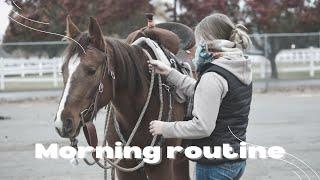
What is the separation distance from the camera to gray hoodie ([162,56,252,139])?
3.32m

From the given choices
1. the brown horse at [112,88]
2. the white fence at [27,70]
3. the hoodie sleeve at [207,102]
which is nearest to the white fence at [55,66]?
the white fence at [27,70]

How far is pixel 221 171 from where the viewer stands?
11.6 feet

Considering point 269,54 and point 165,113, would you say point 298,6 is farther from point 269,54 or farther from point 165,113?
point 165,113

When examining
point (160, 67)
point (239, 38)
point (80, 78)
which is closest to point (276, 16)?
point (160, 67)

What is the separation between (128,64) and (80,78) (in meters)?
0.63

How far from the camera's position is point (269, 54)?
21500 mm

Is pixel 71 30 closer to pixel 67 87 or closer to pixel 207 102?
pixel 67 87

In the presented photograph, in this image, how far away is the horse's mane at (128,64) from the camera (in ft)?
13.5

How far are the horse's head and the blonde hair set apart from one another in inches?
26.0

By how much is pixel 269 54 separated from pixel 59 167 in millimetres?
14168

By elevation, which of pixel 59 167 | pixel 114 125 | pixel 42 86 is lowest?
pixel 42 86

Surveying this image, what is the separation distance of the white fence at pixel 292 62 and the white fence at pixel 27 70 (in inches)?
276

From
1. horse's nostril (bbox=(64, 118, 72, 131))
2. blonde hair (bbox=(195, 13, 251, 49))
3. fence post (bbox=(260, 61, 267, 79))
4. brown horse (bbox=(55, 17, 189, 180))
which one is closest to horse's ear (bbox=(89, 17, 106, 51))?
brown horse (bbox=(55, 17, 189, 180))

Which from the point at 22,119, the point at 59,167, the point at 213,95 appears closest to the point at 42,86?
the point at 22,119
